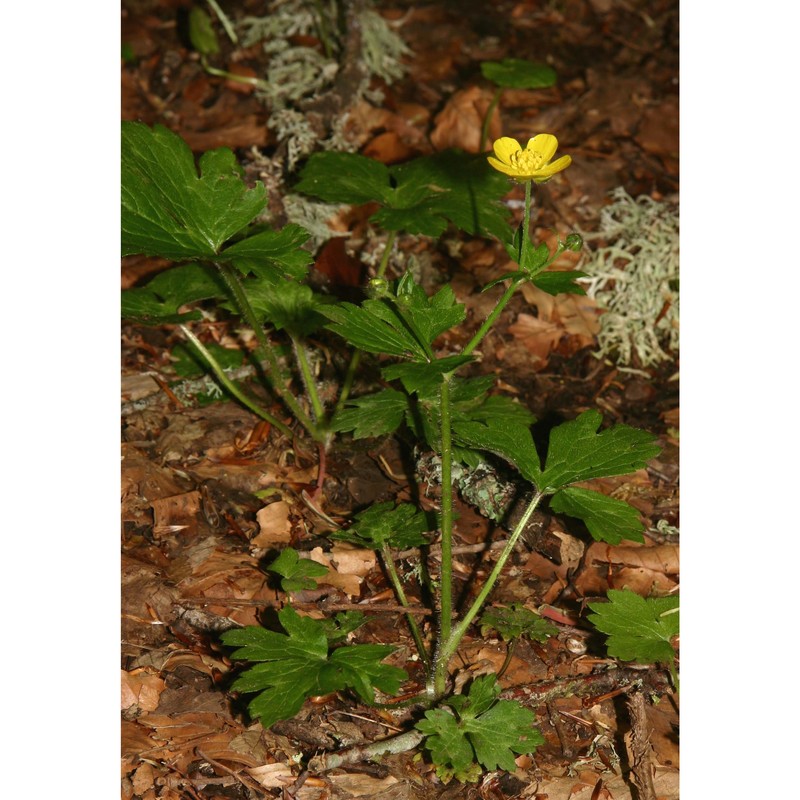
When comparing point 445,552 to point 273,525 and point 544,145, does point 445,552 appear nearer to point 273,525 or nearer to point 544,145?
point 273,525

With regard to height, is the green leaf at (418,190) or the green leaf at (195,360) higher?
the green leaf at (418,190)

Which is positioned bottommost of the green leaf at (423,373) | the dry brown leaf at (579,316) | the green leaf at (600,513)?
the dry brown leaf at (579,316)

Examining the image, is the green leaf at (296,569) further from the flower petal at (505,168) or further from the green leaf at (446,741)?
the flower petal at (505,168)

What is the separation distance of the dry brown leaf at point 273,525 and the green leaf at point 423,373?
0.82m

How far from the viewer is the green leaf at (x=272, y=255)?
2.22m

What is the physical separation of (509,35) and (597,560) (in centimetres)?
324

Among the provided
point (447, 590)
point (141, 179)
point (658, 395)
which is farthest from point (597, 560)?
point (141, 179)

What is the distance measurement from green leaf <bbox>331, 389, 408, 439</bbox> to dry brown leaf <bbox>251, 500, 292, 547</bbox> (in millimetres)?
299

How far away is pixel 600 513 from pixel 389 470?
830mm

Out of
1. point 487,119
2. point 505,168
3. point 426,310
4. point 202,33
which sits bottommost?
point 487,119

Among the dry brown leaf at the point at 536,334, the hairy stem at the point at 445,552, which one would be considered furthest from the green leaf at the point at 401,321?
the dry brown leaf at the point at 536,334

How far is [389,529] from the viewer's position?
89.4 inches

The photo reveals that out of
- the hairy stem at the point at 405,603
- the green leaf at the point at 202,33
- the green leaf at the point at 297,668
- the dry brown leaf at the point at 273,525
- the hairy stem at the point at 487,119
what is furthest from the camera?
the green leaf at the point at 202,33

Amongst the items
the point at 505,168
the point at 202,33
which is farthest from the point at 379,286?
the point at 202,33
